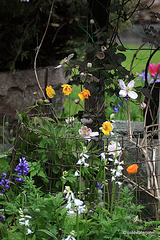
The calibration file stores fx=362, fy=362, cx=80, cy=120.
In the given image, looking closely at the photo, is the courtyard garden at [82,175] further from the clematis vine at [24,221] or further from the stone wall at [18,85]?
the stone wall at [18,85]

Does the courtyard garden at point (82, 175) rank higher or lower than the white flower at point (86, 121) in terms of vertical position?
lower

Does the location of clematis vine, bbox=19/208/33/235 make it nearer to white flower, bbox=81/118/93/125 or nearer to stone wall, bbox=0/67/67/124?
white flower, bbox=81/118/93/125

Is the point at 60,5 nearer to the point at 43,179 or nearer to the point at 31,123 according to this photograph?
the point at 31,123

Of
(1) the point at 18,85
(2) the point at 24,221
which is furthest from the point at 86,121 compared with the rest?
(1) the point at 18,85

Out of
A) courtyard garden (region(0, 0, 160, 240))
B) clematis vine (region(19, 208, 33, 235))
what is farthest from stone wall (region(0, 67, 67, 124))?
clematis vine (region(19, 208, 33, 235))

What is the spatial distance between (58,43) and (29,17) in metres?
0.36

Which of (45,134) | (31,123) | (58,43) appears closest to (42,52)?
(58,43)

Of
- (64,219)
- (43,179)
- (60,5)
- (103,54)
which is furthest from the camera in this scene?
(60,5)

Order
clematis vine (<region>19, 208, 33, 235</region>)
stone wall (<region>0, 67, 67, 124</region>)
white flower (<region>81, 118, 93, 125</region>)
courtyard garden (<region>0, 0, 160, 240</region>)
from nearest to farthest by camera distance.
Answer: clematis vine (<region>19, 208, 33, 235</region>), courtyard garden (<region>0, 0, 160, 240</region>), white flower (<region>81, 118, 93, 125</region>), stone wall (<region>0, 67, 67, 124</region>)

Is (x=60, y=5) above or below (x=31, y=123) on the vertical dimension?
above

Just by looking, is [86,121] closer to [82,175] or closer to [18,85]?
[82,175]

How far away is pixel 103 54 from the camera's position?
2031 mm

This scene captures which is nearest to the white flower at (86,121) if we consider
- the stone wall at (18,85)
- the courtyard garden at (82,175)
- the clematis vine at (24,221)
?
the courtyard garden at (82,175)

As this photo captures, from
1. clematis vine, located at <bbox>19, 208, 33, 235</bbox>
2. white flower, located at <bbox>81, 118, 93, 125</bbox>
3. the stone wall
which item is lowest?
clematis vine, located at <bbox>19, 208, 33, 235</bbox>
